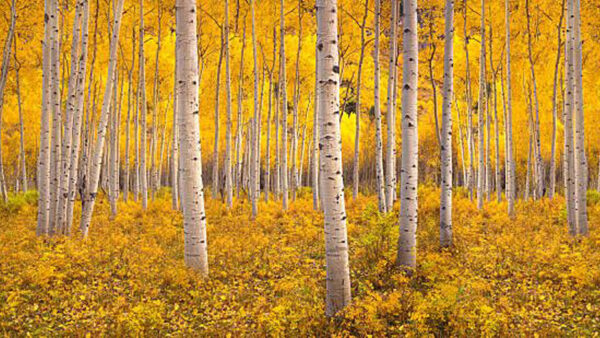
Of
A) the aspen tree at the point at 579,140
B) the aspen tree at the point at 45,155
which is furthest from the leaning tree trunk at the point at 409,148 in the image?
the aspen tree at the point at 45,155

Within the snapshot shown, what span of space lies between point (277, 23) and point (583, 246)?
12.0 m

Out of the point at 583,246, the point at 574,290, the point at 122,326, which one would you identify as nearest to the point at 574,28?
the point at 583,246

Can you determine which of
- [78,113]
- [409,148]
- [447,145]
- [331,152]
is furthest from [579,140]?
[78,113]

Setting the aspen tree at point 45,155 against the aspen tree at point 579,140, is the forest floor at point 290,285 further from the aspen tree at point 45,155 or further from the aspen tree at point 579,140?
the aspen tree at point 45,155

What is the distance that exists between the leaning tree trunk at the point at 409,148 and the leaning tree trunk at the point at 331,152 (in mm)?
2070

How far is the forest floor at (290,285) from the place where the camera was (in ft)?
15.4

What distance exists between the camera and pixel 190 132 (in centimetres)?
Answer: 649

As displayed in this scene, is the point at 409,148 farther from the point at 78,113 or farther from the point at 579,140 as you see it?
the point at 78,113

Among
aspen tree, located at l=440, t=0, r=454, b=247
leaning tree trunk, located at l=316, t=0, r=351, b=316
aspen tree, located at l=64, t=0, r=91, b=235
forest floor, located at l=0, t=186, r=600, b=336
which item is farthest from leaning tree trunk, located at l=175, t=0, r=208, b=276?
aspen tree, located at l=440, t=0, r=454, b=247

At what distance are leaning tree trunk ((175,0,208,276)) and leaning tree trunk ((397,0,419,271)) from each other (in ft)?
10.1

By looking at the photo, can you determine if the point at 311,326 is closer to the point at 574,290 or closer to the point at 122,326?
the point at 122,326

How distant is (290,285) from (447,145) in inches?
155

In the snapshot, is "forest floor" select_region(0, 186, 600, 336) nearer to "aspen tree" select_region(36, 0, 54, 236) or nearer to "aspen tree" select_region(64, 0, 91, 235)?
"aspen tree" select_region(36, 0, 54, 236)

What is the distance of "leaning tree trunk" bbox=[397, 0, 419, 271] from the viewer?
6621 millimetres
